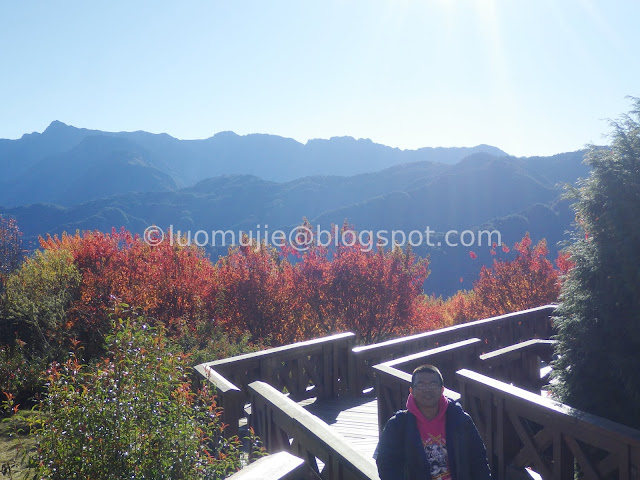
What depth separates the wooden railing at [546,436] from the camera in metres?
2.99

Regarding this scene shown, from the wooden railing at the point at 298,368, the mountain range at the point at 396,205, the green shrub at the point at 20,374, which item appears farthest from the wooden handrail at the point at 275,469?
the mountain range at the point at 396,205

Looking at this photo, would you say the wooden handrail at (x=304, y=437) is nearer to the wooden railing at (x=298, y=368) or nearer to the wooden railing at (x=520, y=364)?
the wooden railing at (x=298, y=368)

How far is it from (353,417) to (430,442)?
350 cm

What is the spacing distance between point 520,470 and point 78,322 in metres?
8.70

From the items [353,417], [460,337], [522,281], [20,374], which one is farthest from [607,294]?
[522,281]

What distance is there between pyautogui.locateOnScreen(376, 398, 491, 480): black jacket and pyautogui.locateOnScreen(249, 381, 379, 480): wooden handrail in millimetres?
414

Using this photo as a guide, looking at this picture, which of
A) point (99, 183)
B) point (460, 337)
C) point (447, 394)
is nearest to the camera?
point (447, 394)

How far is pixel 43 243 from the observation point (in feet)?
58.5

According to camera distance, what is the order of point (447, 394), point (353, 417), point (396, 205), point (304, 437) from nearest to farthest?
point (304, 437) < point (447, 394) < point (353, 417) < point (396, 205)

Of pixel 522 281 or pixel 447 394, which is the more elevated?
pixel 447 394

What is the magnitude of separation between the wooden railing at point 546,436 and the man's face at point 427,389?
1.10 meters

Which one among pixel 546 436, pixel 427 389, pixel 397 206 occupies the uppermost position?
pixel 427 389

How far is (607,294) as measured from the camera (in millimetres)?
3398

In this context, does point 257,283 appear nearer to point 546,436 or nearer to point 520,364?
point 520,364
